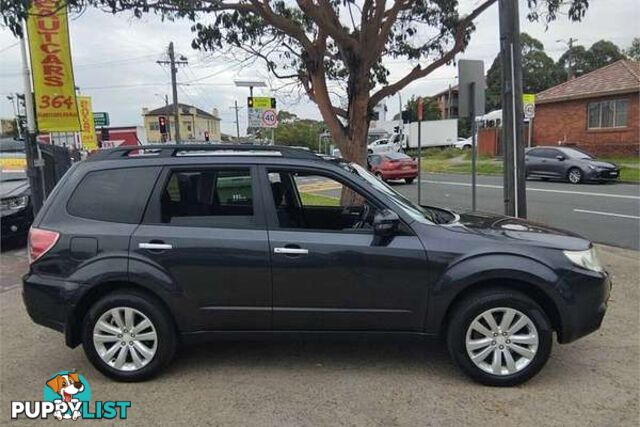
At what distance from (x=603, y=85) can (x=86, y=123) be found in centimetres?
2459

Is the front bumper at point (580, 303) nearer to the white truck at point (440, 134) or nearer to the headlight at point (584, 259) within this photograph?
the headlight at point (584, 259)

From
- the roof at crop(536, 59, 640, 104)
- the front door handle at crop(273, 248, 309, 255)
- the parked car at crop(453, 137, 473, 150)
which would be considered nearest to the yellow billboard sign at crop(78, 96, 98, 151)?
the front door handle at crop(273, 248, 309, 255)

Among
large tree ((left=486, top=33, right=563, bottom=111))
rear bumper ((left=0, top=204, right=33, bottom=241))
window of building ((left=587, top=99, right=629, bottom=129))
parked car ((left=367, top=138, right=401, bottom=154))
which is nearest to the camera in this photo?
rear bumper ((left=0, top=204, right=33, bottom=241))

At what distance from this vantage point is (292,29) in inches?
345

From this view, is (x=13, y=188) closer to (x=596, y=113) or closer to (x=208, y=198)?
(x=208, y=198)

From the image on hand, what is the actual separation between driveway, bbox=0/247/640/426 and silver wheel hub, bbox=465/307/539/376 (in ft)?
0.59

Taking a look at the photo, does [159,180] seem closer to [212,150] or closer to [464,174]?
[212,150]

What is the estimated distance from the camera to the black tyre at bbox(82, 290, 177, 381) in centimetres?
391

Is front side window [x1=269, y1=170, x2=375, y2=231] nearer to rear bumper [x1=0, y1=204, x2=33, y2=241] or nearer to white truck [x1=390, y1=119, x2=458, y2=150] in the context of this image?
rear bumper [x1=0, y1=204, x2=33, y2=241]

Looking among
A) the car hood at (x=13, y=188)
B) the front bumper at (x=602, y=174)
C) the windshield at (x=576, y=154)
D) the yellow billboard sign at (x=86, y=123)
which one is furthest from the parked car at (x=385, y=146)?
the car hood at (x=13, y=188)

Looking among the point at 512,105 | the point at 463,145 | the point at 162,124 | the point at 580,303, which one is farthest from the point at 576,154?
the point at 463,145

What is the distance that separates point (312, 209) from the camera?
5047 millimetres

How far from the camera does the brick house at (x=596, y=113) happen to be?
2530 cm

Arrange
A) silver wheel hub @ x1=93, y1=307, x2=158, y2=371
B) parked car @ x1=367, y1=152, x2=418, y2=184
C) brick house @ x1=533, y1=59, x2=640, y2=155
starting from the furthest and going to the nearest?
brick house @ x1=533, y1=59, x2=640, y2=155, parked car @ x1=367, y1=152, x2=418, y2=184, silver wheel hub @ x1=93, y1=307, x2=158, y2=371
